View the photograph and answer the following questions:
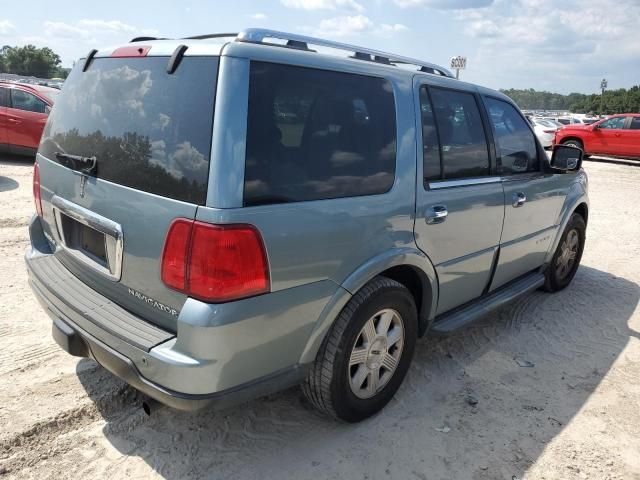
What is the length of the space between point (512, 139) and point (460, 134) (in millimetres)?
803

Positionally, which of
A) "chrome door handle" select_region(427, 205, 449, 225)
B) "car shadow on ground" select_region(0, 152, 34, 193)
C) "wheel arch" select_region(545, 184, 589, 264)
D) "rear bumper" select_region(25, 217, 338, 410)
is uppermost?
"chrome door handle" select_region(427, 205, 449, 225)

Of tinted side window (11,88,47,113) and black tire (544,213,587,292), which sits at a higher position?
tinted side window (11,88,47,113)

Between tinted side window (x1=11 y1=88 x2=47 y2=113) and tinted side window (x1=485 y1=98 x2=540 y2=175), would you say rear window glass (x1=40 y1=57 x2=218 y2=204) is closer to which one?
tinted side window (x1=485 y1=98 x2=540 y2=175)

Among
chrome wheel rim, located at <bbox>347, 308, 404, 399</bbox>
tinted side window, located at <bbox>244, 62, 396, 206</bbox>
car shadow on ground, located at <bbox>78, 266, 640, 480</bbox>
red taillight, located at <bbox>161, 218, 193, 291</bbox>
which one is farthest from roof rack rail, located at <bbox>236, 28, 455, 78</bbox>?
car shadow on ground, located at <bbox>78, 266, 640, 480</bbox>

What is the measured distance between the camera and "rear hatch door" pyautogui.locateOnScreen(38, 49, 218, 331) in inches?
80.2

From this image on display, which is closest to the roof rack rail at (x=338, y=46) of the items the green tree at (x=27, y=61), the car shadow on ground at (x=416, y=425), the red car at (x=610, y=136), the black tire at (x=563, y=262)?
the car shadow on ground at (x=416, y=425)

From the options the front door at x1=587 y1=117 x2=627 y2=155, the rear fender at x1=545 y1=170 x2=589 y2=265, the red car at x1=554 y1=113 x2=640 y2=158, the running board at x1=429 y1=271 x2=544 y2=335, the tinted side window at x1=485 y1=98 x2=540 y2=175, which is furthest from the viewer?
the front door at x1=587 y1=117 x2=627 y2=155

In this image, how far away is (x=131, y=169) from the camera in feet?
7.31

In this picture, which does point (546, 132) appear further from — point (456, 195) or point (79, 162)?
point (79, 162)

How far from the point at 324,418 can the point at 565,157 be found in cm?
298

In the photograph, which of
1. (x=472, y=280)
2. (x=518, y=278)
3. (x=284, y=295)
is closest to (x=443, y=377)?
(x=472, y=280)

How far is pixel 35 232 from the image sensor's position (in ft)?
9.84

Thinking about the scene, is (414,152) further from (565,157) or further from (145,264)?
(565,157)

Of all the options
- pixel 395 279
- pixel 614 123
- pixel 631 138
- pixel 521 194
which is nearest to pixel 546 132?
pixel 614 123
